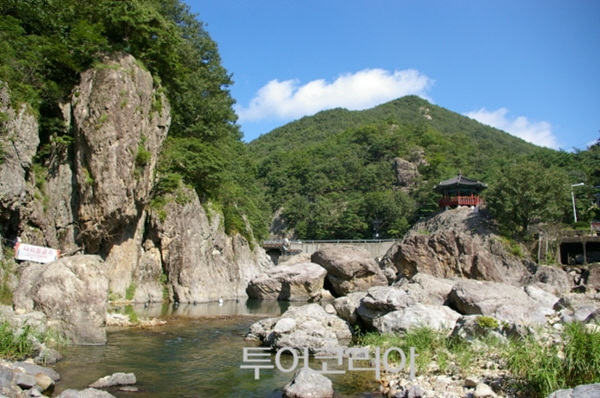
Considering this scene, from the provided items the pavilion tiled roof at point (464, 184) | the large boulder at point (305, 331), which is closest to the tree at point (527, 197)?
the pavilion tiled roof at point (464, 184)

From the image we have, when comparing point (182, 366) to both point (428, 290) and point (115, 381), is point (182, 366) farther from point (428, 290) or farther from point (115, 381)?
point (428, 290)

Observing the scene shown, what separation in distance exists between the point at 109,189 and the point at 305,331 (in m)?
14.8

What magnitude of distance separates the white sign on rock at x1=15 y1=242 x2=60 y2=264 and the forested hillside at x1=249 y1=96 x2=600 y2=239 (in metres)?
37.4

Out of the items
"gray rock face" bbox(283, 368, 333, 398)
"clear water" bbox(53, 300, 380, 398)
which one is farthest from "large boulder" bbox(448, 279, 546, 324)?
"gray rock face" bbox(283, 368, 333, 398)

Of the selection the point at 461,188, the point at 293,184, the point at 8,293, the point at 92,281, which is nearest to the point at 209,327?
the point at 92,281

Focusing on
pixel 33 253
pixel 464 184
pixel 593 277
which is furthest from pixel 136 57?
pixel 464 184

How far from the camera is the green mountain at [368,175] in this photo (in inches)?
2790

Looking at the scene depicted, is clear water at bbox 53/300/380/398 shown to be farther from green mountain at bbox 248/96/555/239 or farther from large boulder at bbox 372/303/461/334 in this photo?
green mountain at bbox 248/96/555/239

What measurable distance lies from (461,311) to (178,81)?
80.6ft

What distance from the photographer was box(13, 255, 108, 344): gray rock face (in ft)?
44.4

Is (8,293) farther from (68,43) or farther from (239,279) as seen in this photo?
(239,279)

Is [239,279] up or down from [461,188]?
down

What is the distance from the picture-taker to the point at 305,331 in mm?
13930

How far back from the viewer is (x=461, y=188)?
55562 mm
